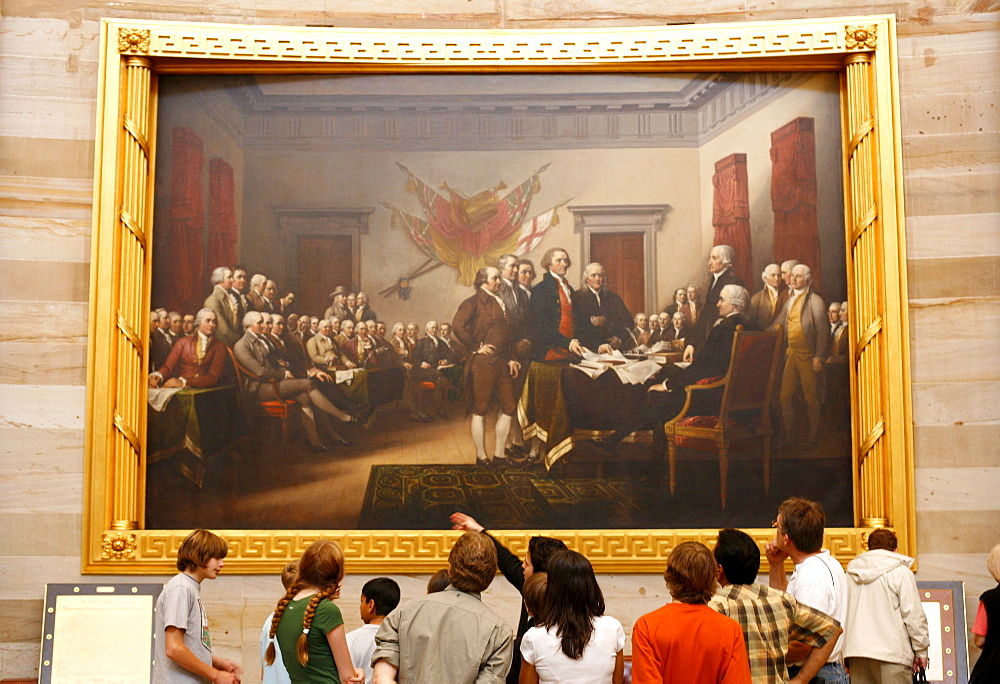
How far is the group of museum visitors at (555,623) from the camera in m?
4.16

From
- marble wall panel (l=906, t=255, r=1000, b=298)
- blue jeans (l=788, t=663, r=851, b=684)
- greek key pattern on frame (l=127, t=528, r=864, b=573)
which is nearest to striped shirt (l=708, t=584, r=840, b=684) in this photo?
blue jeans (l=788, t=663, r=851, b=684)

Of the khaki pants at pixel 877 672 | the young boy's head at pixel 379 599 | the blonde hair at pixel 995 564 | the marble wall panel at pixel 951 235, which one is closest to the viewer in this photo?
the young boy's head at pixel 379 599

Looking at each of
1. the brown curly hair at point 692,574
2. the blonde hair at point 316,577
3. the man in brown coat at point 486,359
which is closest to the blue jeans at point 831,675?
the brown curly hair at point 692,574

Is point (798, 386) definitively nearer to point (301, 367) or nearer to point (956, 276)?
point (956, 276)

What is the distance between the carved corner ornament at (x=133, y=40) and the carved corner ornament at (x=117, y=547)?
13.8 feet

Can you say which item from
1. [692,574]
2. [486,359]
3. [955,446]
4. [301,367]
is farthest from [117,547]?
[955,446]

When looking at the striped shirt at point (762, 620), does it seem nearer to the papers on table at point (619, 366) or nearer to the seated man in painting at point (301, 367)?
the papers on table at point (619, 366)

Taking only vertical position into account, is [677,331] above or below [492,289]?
below

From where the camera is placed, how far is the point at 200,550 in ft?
18.4

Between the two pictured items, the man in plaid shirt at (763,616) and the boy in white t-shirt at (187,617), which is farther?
the boy in white t-shirt at (187,617)

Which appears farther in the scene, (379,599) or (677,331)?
(677,331)

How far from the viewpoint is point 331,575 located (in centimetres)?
471

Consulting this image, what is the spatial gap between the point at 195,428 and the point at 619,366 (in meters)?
3.72

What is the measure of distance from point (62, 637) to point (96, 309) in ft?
8.84
